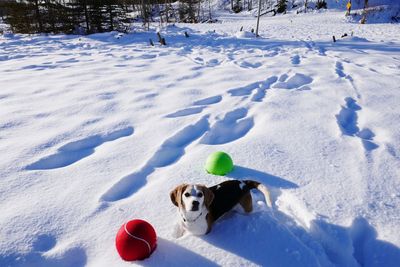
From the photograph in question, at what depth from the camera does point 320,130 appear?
4012 millimetres

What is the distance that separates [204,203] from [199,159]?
1224 millimetres

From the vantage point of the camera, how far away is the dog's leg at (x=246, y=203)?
8.00 feet

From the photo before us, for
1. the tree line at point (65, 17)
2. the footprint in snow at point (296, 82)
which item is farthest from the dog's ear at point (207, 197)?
the tree line at point (65, 17)

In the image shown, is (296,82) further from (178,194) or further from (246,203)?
(178,194)

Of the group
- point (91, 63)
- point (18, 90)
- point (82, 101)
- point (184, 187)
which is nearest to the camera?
point (184, 187)

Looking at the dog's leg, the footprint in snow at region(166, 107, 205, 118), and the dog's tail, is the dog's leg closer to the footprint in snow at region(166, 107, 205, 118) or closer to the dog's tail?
the dog's tail

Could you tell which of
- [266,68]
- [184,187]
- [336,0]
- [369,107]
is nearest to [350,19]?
[336,0]

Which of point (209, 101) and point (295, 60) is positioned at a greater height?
point (295, 60)

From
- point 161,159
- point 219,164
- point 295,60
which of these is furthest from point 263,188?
point 295,60

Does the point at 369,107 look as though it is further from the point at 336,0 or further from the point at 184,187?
the point at 336,0

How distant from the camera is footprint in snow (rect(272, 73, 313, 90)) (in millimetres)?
6051

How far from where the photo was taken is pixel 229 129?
4.20 metres

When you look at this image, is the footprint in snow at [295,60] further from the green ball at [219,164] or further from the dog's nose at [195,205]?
the dog's nose at [195,205]

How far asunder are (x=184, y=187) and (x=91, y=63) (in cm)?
721
